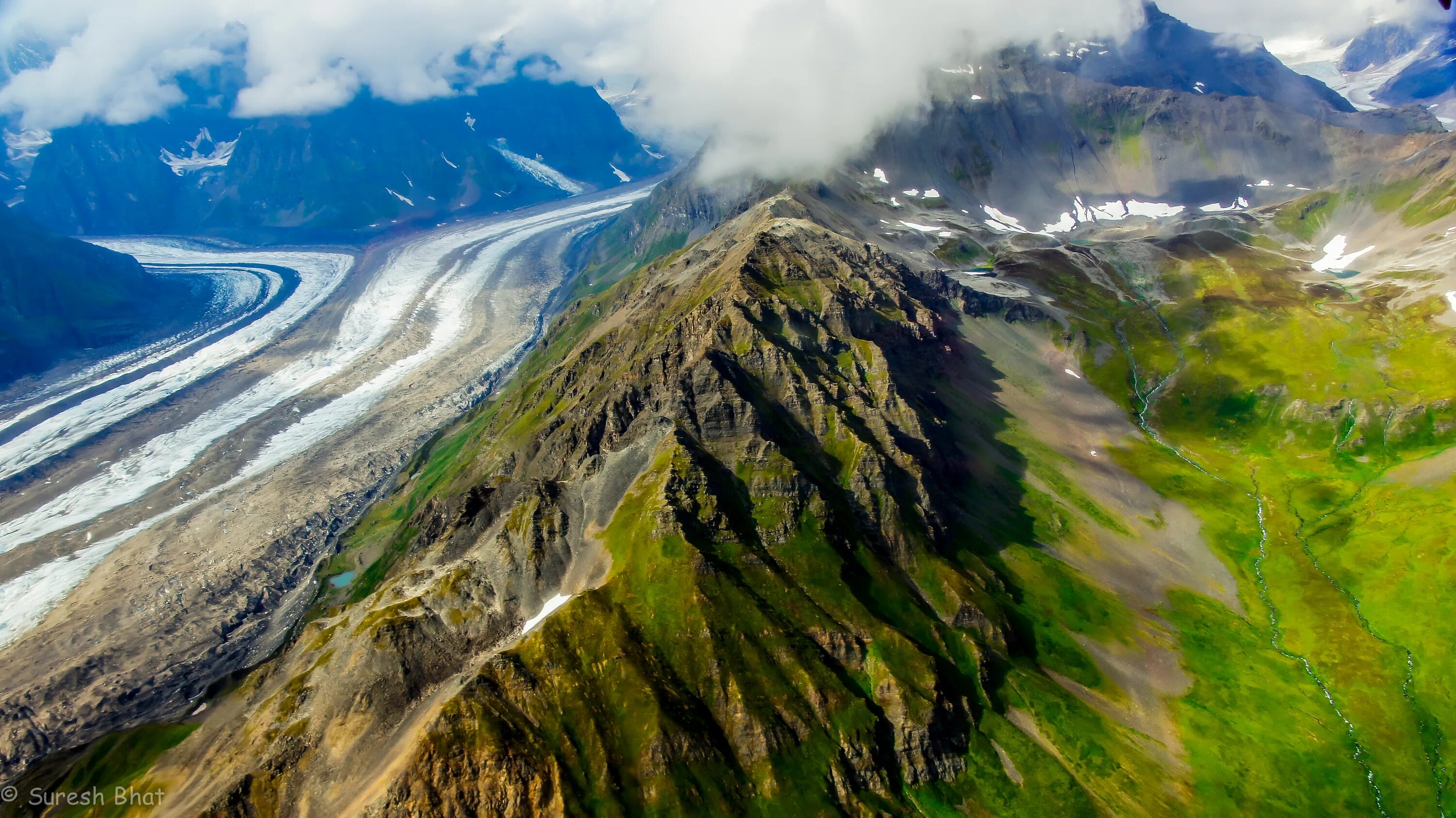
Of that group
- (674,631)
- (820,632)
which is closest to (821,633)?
(820,632)

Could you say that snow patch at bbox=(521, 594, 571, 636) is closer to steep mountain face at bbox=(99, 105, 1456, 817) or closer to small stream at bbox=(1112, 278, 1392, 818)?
steep mountain face at bbox=(99, 105, 1456, 817)

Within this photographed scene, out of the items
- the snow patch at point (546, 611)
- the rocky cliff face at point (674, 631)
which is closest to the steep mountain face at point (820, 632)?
the rocky cliff face at point (674, 631)

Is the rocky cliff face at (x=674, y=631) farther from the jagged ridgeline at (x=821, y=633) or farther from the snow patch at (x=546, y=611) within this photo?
the snow patch at (x=546, y=611)

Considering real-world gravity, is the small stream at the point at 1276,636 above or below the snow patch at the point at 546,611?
below

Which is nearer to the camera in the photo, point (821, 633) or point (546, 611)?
point (546, 611)

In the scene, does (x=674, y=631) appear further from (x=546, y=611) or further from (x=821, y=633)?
(x=821, y=633)

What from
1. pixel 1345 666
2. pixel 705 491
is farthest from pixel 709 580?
pixel 1345 666

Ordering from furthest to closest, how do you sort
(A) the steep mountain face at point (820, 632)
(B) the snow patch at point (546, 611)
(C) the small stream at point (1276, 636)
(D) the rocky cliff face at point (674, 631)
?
(C) the small stream at point (1276, 636), (B) the snow patch at point (546, 611), (A) the steep mountain face at point (820, 632), (D) the rocky cliff face at point (674, 631)

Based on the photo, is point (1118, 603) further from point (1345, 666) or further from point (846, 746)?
point (846, 746)

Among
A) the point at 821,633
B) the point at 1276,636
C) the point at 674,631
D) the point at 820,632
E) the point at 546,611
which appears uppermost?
the point at 546,611
